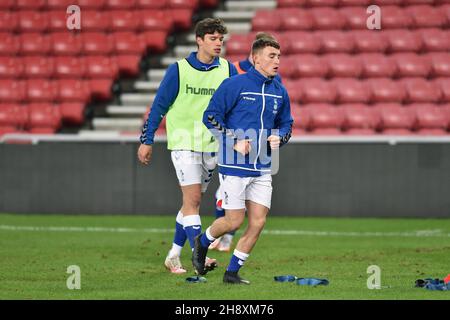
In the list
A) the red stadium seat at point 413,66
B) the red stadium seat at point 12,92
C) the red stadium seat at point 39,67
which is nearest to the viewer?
the red stadium seat at point 413,66

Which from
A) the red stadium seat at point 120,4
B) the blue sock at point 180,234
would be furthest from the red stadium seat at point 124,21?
the blue sock at point 180,234

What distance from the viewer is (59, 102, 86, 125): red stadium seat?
1692 cm

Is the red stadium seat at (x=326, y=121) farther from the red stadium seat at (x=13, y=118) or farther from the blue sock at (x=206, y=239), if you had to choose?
the blue sock at (x=206, y=239)

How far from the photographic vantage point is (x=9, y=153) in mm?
15109

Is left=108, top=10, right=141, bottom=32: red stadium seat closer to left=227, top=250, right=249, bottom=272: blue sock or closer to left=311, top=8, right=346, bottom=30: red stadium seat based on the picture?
left=311, top=8, right=346, bottom=30: red stadium seat

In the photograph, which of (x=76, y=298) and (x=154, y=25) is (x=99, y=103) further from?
(x=76, y=298)

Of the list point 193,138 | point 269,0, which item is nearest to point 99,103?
point 269,0

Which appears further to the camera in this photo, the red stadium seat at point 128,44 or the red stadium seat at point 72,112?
the red stadium seat at point 128,44

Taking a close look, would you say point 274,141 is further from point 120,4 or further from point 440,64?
point 120,4

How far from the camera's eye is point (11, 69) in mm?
17953

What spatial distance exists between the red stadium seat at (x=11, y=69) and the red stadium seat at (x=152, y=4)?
8.55ft

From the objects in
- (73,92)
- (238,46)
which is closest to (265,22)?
(238,46)

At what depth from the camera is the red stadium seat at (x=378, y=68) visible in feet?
55.6
